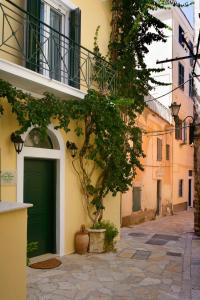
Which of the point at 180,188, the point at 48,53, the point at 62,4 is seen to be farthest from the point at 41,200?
the point at 180,188

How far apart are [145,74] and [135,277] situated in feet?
21.6

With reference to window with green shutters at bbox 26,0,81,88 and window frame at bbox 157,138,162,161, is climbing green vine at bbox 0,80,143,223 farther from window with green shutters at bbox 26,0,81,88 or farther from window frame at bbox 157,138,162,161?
window frame at bbox 157,138,162,161

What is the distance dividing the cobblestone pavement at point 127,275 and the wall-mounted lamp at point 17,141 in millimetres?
2534

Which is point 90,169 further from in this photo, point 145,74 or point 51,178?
point 145,74

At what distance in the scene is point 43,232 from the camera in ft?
28.8

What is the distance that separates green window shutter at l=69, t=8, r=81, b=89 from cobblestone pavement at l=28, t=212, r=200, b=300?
14.5 ft

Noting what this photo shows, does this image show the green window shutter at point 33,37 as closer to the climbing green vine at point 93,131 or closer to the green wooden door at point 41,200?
the climbing green vine at point 93,131

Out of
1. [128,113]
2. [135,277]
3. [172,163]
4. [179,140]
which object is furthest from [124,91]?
[179,140]

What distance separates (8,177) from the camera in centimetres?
742

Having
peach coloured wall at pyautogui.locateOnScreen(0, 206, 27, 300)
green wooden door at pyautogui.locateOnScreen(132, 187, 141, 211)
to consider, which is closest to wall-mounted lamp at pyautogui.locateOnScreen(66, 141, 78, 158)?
peach coloured wall at pyautogui.locateOnScreen(0, 206, 27, 300)

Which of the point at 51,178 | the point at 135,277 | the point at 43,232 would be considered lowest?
the point at 135,277

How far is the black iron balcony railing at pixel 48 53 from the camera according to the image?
24.2 ft

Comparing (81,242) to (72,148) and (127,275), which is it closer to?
(127,275)

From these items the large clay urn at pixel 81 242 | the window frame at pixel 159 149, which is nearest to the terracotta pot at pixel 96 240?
the large clay urn at pixel 81 242
